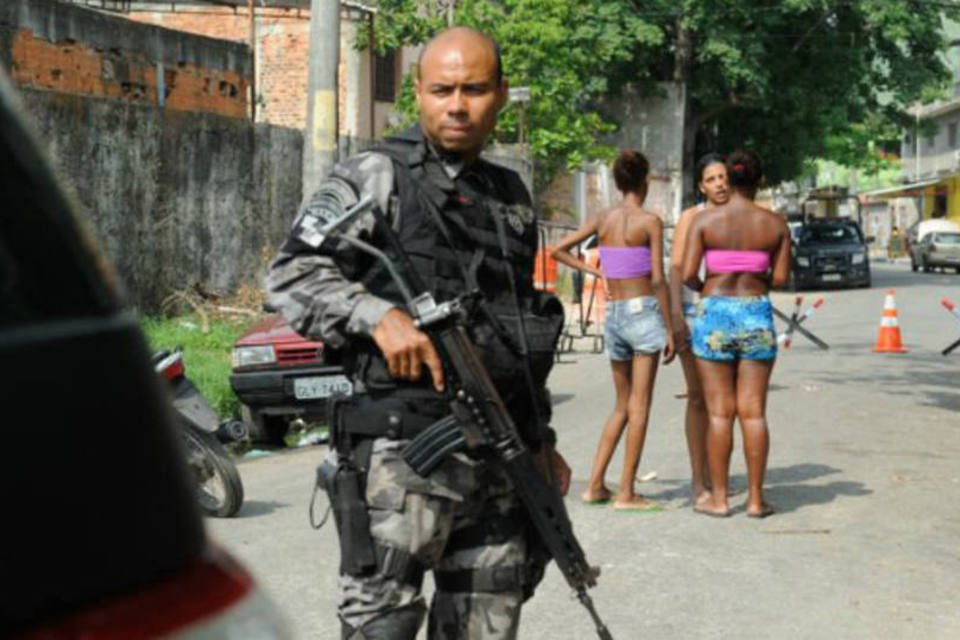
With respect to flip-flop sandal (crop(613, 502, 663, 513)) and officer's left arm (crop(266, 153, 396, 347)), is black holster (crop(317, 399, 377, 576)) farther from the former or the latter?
flip-flop sandal (crop(613, 502, 663, 513))

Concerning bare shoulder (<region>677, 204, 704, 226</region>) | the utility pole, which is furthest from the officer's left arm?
the utility pole

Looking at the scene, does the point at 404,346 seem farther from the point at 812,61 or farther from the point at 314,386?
the point at 812,61

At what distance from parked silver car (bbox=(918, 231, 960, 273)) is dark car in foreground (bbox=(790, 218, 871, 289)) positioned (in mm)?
13816

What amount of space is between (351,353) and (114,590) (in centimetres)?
239

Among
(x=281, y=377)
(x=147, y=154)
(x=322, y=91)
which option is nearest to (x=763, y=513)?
(x=281, y=377)

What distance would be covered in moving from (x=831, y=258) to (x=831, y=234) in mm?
1326

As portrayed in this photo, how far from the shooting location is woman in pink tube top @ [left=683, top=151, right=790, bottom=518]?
798 centimetres

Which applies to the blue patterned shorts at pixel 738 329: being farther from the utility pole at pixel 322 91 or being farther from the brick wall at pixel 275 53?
the brick wall at pixel 275 53

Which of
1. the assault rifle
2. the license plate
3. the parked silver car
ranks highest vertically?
the assault rifle

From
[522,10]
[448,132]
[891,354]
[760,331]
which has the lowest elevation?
[891,354]

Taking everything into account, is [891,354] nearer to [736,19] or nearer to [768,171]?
[736,19]

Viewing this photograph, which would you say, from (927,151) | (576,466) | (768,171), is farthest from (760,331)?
(927,151)

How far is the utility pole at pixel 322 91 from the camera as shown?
13.4 metres

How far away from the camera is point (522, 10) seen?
31.5 metres
